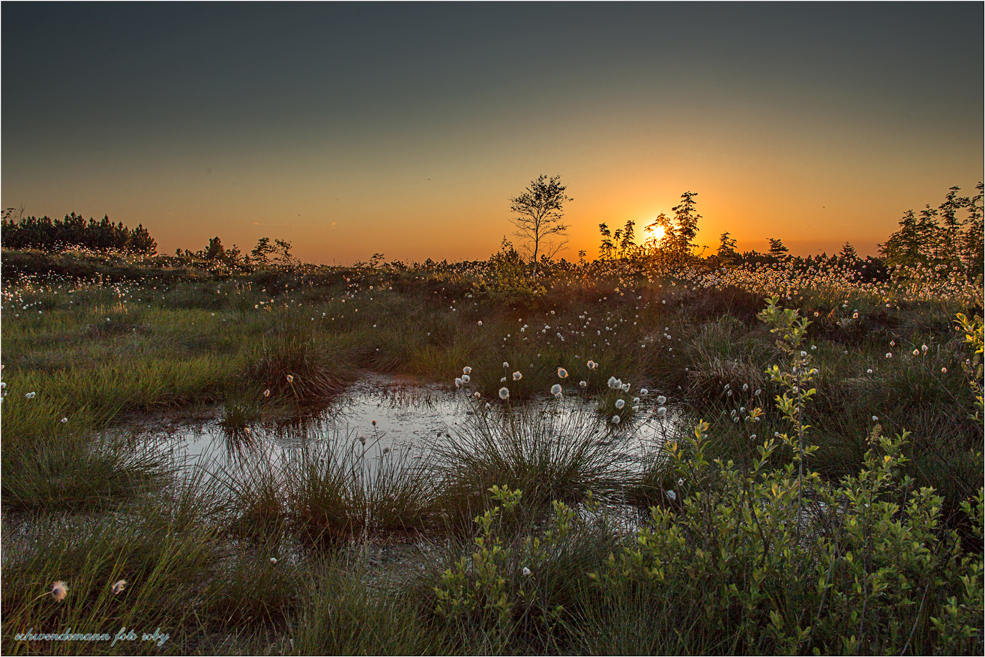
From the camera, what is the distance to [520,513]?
102 inches

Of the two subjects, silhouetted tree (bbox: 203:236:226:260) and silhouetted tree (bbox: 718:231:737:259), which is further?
silhouetted tree (bbox: 203:236:226:260)

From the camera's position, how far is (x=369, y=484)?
8.91 feet

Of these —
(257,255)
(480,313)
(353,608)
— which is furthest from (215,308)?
(353,608)

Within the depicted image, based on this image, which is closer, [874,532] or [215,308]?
[874,532]

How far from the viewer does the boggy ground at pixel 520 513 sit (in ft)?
5.08

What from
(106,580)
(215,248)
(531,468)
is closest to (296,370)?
(531,468)

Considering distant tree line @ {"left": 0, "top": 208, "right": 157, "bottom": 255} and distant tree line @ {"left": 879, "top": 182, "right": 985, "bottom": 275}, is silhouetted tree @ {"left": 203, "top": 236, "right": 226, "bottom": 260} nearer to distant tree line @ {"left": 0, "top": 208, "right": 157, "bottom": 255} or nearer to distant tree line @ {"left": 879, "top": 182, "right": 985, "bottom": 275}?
distant tree line @ {"left": 0, "top": 208, "right": 157, "bottom": 255}

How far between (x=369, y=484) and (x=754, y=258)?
31823 millimetres

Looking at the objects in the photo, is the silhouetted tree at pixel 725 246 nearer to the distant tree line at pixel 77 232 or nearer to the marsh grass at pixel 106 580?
the marsh grass at pixel 106 580

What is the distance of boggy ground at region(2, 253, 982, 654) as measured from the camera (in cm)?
155

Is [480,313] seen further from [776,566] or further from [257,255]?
[257,255]

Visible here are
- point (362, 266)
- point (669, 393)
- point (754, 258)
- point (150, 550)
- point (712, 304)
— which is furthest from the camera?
point (754, 258)

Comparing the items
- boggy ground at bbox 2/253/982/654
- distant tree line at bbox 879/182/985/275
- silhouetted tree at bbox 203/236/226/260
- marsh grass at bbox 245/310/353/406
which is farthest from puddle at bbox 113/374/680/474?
silhouetted tree at bbox 203/236/226/260

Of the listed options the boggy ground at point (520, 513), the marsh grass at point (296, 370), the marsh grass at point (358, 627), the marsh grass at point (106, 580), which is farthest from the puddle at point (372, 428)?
the marsh grass at point (358, 627)
